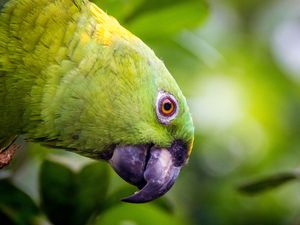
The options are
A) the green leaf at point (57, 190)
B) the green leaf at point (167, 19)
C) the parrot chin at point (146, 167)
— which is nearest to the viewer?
the parrot chin at point (146, 167)

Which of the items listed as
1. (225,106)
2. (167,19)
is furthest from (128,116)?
(225,106)

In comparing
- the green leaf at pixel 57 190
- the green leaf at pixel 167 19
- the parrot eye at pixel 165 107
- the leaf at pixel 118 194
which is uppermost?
the green leaf at pixel 167 19

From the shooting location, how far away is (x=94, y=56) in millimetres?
2564

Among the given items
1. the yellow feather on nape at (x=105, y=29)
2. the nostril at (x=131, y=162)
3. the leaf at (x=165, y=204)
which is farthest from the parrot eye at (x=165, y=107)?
the leaf at (x=165, y=204)

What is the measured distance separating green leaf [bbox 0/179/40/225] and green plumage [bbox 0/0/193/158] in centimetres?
22

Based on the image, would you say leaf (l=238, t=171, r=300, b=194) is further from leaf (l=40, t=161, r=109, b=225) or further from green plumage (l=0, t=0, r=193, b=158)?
leaf (l=40, t=161, r=109, b=225)

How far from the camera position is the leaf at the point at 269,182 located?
9.57 feet

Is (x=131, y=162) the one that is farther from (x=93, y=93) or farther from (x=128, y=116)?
(x=93, y=93)

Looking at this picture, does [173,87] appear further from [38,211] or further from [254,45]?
[254,45]

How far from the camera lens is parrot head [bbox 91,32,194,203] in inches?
99.6

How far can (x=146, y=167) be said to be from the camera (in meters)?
2.56

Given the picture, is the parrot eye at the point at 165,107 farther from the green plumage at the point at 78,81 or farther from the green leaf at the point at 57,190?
the green leaf at the point at 57,190

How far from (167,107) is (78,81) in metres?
0.34

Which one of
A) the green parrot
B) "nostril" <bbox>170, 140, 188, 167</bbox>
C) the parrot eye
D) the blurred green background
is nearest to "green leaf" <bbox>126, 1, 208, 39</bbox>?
the blurred green background
